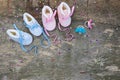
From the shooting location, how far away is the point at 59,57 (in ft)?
22.7

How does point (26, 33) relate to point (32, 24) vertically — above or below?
below

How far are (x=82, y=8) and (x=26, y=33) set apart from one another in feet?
3.19

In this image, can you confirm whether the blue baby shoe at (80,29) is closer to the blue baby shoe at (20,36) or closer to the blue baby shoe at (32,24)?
the blue baby shoe at (32,24)

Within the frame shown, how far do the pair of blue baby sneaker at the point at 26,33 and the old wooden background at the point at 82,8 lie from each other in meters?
0.12

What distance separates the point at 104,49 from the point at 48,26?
0.95 m

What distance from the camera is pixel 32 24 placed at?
6.97 m

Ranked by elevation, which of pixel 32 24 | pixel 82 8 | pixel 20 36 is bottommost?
pixel 20 36

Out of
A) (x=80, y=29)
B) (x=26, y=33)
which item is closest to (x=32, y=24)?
(x=26, y=33)

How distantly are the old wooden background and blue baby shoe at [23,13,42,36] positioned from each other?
0.29 ft

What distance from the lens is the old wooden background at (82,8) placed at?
7027 mm

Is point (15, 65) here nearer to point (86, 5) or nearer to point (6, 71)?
point (6, 71)

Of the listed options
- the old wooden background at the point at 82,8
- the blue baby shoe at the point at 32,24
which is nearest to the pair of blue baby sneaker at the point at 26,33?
the blue baby shoe at the point at 32,24

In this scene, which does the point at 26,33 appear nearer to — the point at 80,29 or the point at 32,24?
the point at 32,24

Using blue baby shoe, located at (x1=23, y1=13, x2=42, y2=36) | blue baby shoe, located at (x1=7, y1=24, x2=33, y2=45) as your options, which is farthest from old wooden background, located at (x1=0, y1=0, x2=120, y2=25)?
blue baby shoe, located at (x1=7, y1=24, x2=33, y2=45)
